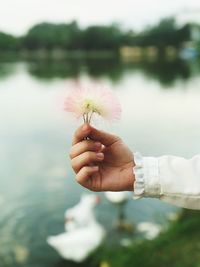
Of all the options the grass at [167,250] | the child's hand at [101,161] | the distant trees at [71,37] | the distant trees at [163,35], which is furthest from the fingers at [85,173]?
the distant trees at [163,35]

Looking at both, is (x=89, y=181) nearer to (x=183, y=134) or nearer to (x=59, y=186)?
(x=59, y=186)

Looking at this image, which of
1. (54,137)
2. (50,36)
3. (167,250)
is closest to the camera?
(167,250)

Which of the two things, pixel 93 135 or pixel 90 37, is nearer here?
pixel 93 135

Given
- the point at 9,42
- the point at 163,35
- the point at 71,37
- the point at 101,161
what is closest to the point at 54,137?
the point at 9,42

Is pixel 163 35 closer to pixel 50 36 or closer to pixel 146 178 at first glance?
pixel 50 36

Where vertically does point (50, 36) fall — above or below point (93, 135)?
above
